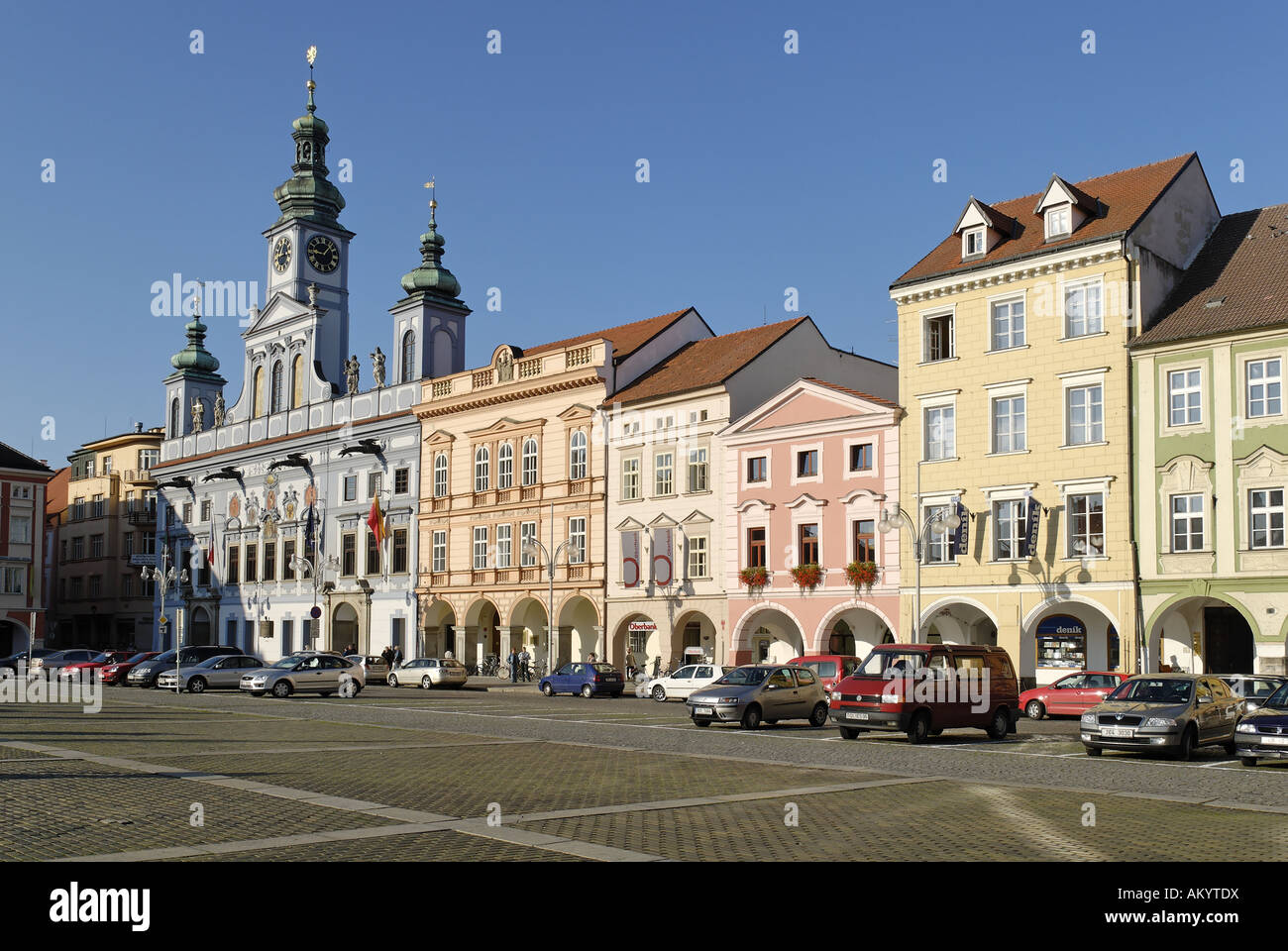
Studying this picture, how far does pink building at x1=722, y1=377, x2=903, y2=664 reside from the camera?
46.5 metres

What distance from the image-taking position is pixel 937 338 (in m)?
45.7

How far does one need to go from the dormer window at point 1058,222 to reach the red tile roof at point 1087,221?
299 millimetres

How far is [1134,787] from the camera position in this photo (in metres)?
18.2

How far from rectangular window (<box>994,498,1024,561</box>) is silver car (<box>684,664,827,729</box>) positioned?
43.6ft

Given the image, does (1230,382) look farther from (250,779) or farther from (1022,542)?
(250,779)

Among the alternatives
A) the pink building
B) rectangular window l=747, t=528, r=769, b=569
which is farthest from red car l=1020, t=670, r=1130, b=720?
rectangular window l=747, t=528, r=769, b=569

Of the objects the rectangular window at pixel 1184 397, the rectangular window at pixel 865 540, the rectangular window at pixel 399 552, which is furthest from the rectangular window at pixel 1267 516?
the rectangular window at pixel 399 552

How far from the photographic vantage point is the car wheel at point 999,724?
91.1 feet

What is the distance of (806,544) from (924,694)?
22163 millimetres

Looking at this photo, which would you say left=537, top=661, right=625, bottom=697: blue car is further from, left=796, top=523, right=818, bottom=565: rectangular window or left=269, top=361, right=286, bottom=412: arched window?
left=269, top=361, right=286, bottom=412: arched window
